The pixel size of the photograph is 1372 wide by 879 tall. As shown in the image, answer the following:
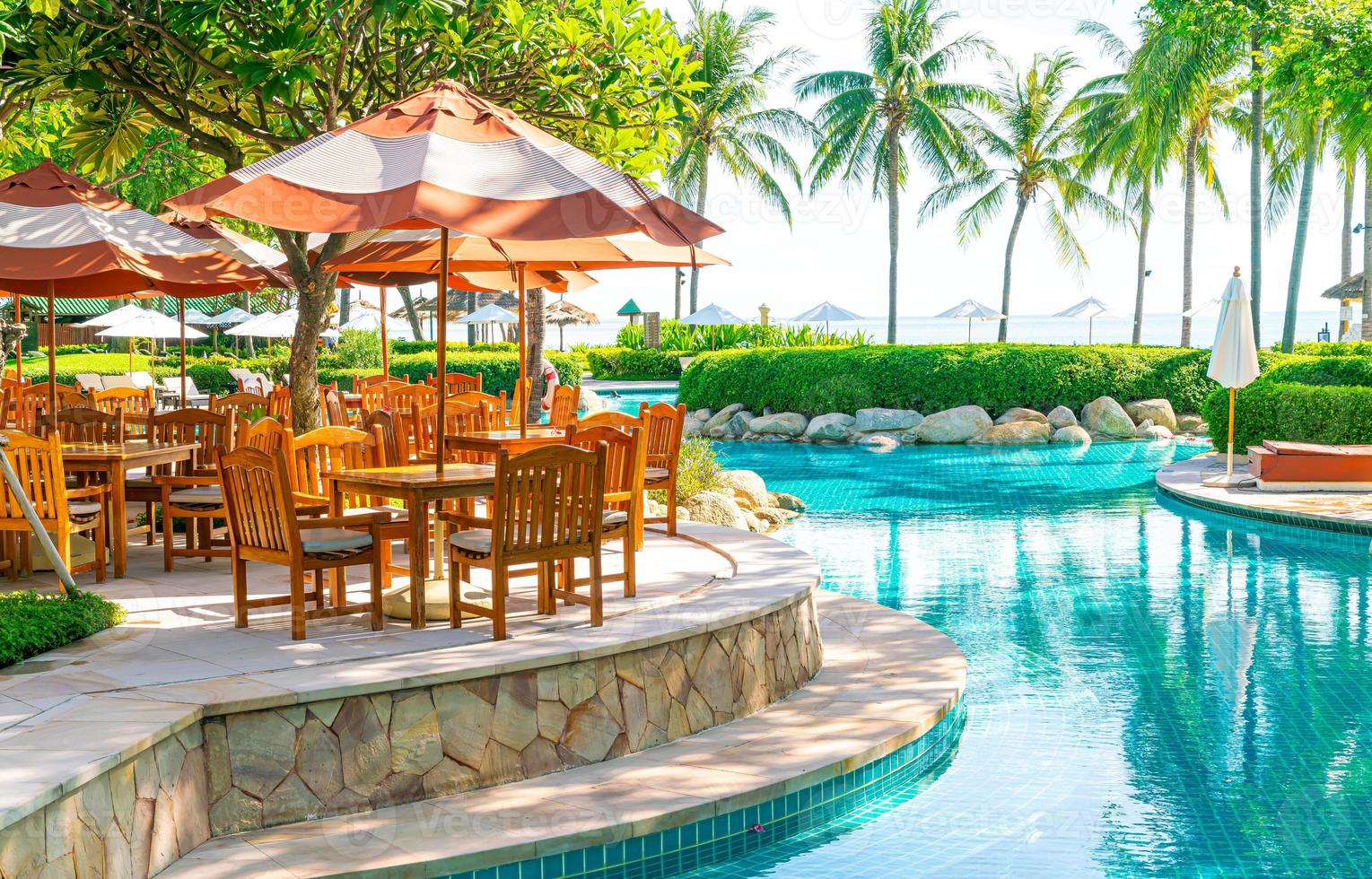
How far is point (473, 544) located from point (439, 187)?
5.50 feet

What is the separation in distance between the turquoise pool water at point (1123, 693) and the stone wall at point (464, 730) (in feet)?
3.03

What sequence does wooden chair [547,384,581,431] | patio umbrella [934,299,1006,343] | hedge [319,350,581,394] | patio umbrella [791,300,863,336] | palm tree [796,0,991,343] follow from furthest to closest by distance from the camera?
patio umbrella [934,299,1006,343], patio umbrella [791,300,863,336], palm tree [796,0,991,343], hedge [319,350,581,394], wooden chair [547,384,581,431]

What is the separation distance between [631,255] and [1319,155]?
26.6 metres

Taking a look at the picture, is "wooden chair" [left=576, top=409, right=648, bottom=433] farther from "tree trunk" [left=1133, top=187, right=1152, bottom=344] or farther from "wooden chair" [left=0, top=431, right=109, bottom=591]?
"tree trunk" [left=1133, top=187, right=1152, bottom=344]

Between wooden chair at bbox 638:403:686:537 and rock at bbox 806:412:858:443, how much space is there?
13.9 m

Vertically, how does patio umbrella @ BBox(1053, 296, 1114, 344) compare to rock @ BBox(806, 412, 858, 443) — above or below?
above

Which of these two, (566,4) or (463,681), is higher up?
(566,4)

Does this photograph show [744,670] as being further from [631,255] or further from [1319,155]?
[1319,155]

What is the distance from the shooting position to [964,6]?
36531mm

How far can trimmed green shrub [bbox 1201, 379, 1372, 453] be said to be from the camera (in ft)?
51.5

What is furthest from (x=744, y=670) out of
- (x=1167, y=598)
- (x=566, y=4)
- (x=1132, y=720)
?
(x=566, y=4)

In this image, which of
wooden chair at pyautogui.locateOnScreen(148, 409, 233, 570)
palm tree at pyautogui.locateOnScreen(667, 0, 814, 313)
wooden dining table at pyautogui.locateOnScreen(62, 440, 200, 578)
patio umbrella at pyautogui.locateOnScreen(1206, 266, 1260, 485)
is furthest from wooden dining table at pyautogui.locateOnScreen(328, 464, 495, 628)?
palm tree at pyautogui.locateOnScreen(667, 0, 814, 313)

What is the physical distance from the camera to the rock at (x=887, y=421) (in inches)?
886

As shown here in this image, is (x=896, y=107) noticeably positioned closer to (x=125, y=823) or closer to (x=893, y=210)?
(x=893, y=210)
